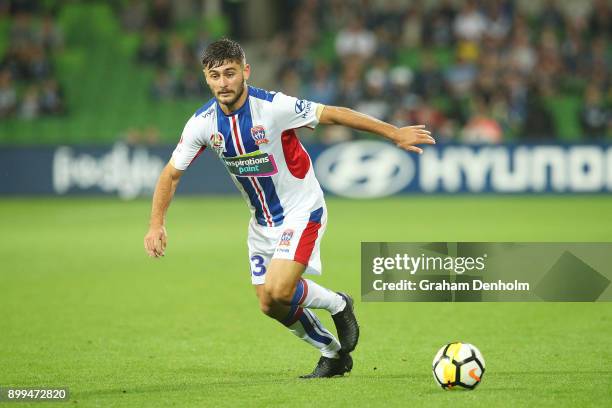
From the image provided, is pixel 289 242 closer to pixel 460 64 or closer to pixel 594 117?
pixel 594 117

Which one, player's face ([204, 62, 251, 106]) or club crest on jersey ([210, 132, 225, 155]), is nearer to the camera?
player's face ([204, 62, 251, 106])

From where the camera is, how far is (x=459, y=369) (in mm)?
6066

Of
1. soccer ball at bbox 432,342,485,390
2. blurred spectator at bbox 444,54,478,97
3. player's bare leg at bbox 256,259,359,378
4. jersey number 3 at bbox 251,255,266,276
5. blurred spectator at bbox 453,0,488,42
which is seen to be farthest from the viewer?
blurred spectator at bbox 453,0,488,42

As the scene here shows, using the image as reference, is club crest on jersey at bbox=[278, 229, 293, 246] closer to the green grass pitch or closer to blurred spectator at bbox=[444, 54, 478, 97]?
the green grass pitch

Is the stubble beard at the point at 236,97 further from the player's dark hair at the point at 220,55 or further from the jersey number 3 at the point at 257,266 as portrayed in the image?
the jersey number 3 at the point at 257,266

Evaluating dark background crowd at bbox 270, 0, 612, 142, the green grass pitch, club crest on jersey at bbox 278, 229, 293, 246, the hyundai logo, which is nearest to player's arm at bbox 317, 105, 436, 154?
club crest on jersey at bbox 278, 229, 293, 246

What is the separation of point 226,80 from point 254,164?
1.84 feet

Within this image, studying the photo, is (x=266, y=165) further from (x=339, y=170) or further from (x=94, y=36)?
(x=94, y=36)

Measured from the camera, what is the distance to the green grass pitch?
20.3ft

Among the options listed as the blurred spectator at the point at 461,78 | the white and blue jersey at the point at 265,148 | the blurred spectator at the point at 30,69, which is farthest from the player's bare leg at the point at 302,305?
the blurred spectator at the point at 30,69

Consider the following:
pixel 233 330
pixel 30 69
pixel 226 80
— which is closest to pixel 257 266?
pixel 226 80

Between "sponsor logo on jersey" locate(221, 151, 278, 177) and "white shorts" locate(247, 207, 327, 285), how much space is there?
339 millimetres

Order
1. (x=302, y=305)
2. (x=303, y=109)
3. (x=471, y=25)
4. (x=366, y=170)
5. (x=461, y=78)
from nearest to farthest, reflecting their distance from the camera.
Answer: (x=303, y=109) → (x=302, y=305) → (x=366, y=170) → (x=461, y=78) → (x=471, y=25)

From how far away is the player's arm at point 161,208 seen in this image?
258 inches
